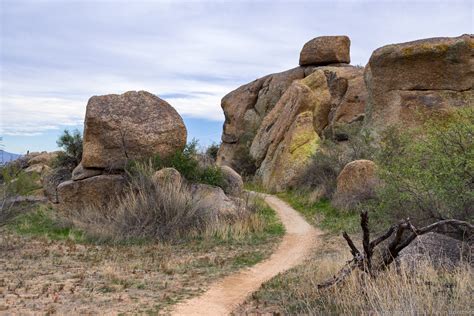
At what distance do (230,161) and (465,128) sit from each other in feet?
80.9

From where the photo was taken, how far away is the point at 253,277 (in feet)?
30.3

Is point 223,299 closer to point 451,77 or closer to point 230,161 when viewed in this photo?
point 451,77

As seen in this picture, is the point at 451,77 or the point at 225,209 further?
the point at 451,77

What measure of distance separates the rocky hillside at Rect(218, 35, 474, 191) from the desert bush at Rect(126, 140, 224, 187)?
6.66 meters

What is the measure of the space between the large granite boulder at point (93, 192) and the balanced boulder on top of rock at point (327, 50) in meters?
21.4

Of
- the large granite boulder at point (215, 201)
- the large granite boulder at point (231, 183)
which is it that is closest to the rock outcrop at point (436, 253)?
the large granite boulder at point (215, 201)

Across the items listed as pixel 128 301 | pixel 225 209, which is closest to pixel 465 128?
pixel 128 301

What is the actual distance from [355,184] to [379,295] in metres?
10.8

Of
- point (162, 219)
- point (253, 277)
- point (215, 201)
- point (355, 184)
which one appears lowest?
point (253, 277)

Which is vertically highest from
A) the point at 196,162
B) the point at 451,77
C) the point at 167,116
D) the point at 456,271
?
the point at 451,77

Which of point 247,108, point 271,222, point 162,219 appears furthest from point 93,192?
point 247,108

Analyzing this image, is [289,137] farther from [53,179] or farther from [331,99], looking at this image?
[53,179]

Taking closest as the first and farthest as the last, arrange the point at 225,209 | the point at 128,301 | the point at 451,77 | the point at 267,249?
the point at 128,301
the point at 267,249
the point at 225,209
the point at 451,77

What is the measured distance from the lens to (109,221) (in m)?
13.5
